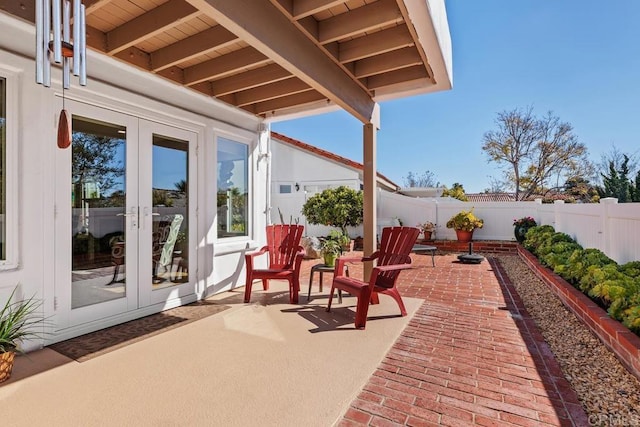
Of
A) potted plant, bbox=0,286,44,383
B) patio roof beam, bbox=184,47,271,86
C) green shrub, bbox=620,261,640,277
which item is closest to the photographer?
potted plant, bbox=0,286,44,383

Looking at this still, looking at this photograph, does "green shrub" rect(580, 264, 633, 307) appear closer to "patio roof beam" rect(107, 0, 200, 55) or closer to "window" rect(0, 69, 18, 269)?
"patio roof beam" rect(107, 0, 200, 55)

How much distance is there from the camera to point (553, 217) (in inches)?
305

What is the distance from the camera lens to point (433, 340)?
117 inches

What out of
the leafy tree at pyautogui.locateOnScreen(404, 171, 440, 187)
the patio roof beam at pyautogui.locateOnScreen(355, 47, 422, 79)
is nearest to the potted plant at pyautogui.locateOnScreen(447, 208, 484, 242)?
the patio roof beam at pyautogui.locateOnScreen(355, 47, 422, 79)

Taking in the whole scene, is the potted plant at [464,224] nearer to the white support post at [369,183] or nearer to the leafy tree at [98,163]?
the white support post at [369,183]

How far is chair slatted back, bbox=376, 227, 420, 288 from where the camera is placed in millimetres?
A: 3724

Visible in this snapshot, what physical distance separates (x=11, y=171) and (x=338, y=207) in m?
7.28

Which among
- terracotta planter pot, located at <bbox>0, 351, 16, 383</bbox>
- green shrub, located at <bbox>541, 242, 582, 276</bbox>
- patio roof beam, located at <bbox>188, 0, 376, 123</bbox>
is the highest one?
patio roof beam, located at <bbox>188, 0, 376, 123</bbox>

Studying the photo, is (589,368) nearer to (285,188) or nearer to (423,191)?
(285,188)

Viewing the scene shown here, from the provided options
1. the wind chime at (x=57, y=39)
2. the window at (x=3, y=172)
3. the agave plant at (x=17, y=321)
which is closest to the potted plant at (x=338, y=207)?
the agave plant at (x=17, y=321)

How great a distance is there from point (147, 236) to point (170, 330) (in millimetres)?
1073

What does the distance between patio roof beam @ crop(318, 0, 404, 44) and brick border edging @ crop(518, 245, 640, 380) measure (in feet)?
9.67

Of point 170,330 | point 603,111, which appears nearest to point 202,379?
point 170,330

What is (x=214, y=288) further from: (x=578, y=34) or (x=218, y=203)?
(x=578, y=34)
